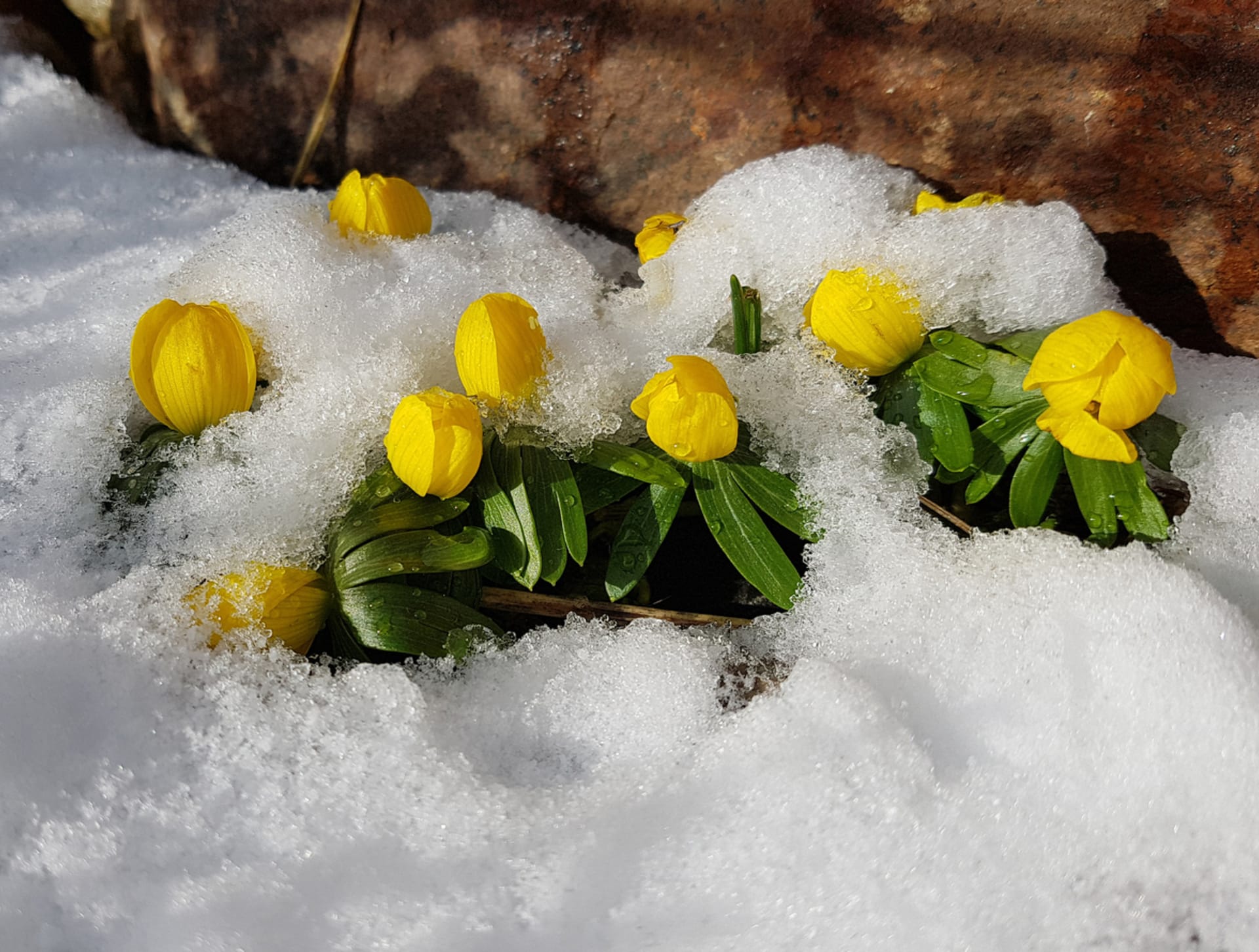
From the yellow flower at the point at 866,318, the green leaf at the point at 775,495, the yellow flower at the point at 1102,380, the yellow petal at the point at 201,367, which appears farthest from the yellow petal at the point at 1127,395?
the yellow petal at the point at 201,367

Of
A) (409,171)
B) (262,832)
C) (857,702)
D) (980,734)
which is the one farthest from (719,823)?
(409,171)


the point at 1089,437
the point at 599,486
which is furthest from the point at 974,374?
the point at 599,486

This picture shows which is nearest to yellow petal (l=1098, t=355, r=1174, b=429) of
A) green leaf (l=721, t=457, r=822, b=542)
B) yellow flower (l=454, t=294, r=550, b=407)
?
green leaf (l=721, t=457, r=822, b=542)

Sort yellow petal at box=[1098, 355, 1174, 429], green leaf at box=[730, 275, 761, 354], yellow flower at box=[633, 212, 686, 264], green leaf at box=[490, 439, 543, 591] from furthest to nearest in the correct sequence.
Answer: yellow flower at box=[633, 212, 686, 264] < green leaf at box=[730, 275, 761, 354] < green leaf at box=[490, 439, 543, 591] < yellow petal at box=[1098, 355, 1174, 429]

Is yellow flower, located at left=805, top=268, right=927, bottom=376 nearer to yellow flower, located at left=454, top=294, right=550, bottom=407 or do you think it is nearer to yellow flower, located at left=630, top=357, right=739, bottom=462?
yellow flower, located at left=630, top=357, right=739, bottom=462

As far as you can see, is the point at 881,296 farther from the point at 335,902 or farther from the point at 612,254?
the point at 335,902

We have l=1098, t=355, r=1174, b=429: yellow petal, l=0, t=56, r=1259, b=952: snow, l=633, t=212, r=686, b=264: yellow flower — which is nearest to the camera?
l=0, t=56, r=1259, b=952: snow

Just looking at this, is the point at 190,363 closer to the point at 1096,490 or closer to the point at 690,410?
the point at 690,410
